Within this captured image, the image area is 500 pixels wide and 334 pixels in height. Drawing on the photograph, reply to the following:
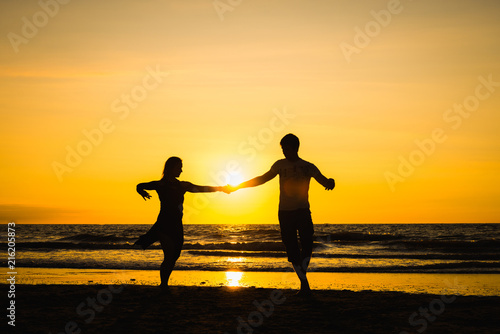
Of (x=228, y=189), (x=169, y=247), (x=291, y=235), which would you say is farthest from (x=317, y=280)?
(x=169, y=247)

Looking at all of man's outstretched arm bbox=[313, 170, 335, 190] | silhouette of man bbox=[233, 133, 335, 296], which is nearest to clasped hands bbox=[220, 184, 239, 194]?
silhouette of man bbox=[233, 133, 335, 296]

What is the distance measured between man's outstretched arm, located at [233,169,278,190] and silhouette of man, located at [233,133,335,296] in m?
0.13

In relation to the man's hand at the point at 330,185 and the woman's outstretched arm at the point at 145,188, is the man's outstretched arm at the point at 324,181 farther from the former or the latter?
the woman's outstretched arm at the point at 145,188

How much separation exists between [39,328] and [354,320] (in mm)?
3703

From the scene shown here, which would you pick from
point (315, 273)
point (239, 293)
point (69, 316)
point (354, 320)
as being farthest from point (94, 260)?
point (354, 320)

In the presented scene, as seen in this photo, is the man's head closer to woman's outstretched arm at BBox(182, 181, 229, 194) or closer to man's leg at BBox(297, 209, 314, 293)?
man's leg at BBox(297, 209, 314, 293)

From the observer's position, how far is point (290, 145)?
7449 millimetres

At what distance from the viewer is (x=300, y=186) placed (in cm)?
742

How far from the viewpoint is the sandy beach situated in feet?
18.9

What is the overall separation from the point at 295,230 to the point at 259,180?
38.0 inches

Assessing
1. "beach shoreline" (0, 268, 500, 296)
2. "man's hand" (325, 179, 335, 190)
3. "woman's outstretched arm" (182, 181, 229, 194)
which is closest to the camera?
"man's hand" (325, 179, 335, 190)

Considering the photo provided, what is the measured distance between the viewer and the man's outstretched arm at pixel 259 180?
762cm

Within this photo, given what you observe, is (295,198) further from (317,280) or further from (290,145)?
(317,280)

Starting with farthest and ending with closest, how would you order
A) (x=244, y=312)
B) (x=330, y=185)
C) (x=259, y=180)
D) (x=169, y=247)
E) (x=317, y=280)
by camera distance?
1. (x=317, y=280)
2. (x=169, y=247)
3. (x=259, y=180)
4. (x=330, y=185)
5. (x=244, y=312)
